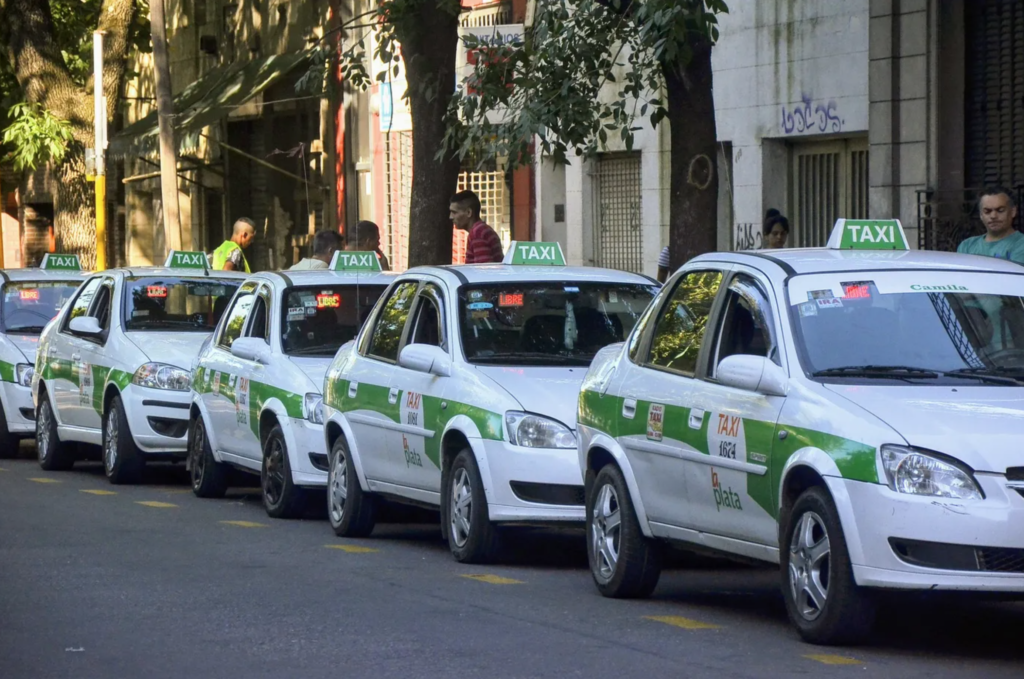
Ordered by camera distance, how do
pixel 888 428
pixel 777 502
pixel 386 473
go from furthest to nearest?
pixel 386 473, pixel 777 502, pixel 888 428

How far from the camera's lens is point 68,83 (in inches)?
1177

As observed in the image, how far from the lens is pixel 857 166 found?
20.2 metres

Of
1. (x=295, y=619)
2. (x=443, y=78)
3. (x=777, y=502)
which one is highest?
(x=443, y=78)

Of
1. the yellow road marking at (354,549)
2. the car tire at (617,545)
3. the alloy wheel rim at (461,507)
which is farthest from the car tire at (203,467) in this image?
the car tire at (617,545)

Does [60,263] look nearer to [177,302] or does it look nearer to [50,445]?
[50,445]

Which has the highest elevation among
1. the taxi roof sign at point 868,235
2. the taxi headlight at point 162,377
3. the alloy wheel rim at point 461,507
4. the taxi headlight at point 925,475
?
the taxi roof sign at point 868,235

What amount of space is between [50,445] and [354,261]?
3833 mm

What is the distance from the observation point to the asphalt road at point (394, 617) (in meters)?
7.39

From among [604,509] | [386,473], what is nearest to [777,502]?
[604,509]

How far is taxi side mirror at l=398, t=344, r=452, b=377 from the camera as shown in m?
10.8

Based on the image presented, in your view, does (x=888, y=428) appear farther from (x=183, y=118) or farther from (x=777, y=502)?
(x=183, y=118)

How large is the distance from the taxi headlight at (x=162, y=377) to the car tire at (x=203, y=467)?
0.72 m

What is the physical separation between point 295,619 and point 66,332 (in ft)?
29.6

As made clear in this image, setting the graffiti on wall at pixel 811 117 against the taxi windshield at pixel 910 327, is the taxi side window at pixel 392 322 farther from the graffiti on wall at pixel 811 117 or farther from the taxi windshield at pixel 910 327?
the graffiti on wall at pixel 811 117
